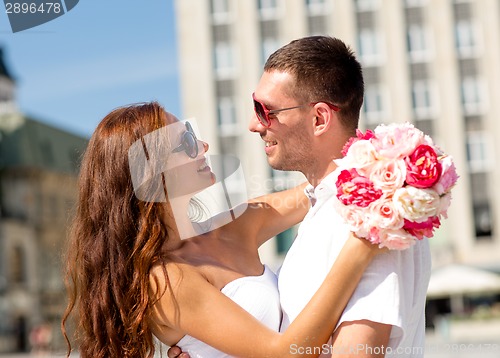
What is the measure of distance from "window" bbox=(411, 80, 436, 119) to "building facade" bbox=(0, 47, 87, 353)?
22.1 metres

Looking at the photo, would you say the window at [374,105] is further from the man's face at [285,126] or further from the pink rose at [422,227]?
the pink rose at [422,227]

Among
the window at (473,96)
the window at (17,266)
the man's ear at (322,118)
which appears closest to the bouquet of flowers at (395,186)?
the man's ear at (322,118)

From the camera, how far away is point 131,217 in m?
3.68

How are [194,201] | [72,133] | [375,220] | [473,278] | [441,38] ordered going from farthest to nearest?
[72,133], [441,38], [473,278], [194,201], [375,220]

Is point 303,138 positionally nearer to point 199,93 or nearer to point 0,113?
point 199,93

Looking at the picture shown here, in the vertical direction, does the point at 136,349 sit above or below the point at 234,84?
below

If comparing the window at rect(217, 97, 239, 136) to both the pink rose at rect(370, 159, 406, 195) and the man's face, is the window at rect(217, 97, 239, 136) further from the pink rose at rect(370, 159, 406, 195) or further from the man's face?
the pink rose at rect(370, 159, 406, 195)

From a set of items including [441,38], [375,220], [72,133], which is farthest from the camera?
[72,133]

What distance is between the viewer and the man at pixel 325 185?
3.05 m

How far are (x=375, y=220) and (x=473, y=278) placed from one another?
99.8 feet

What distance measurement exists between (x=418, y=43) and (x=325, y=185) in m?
38.2

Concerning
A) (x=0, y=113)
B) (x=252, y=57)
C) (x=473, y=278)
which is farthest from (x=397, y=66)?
(x=0, y=113)

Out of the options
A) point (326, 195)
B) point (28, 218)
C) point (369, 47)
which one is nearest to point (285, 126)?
point (326, 195)

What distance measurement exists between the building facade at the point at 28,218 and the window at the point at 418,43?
22.7 metres
